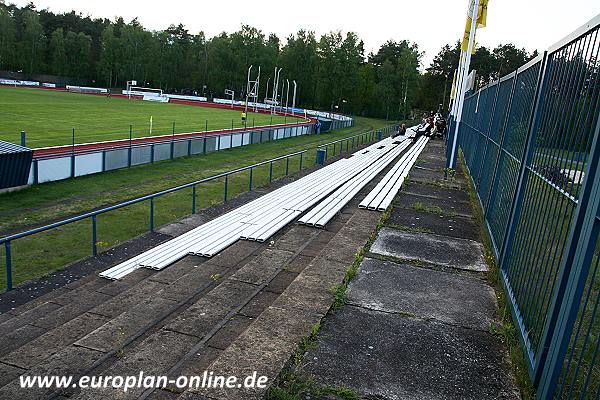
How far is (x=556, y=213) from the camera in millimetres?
6574

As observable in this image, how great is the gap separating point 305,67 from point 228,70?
54.1 ft

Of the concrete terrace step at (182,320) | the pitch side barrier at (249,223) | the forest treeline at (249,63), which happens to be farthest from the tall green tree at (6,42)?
the concrete terrace step at (182,320)

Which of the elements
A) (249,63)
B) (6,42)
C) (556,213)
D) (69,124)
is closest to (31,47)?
(6,42)

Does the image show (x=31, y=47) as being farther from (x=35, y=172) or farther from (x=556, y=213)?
(x=556, y=213)

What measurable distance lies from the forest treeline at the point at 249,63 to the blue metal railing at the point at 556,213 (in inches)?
3605

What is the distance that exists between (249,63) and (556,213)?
102m

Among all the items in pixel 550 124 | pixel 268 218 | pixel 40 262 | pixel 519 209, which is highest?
pixel 550 124

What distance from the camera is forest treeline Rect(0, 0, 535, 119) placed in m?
98.6

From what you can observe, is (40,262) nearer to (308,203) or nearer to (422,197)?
(308,203)

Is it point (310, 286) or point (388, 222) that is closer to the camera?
point (310, 286)

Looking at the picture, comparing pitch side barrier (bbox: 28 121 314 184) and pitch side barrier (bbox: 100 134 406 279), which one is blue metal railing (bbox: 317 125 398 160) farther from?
pitch side barrier (bbox: 100 134 406 279)

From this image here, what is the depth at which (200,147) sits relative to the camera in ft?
91.2

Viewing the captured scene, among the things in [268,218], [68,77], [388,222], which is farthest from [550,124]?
[68,77]

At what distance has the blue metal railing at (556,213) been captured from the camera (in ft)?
13.1
